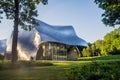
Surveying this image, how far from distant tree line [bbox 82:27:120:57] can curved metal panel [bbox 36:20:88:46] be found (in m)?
20.8

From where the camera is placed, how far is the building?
61.1 meters

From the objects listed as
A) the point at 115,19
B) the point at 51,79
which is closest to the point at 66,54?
the point at 115,19

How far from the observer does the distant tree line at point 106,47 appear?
9250 cm

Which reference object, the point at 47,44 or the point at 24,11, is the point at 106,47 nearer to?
the point at 47,44

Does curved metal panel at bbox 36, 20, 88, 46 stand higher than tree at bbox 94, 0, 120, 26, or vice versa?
curved metal panel at bbox 36, 20, 88, 46

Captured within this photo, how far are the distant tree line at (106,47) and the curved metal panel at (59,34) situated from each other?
20.8 meters

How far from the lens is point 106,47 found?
95000mm

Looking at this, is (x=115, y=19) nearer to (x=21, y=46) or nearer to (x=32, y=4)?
(x=32, y=4)

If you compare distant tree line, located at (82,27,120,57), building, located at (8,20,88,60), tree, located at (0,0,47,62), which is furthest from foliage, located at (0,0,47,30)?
distant tree line, located at (82,27,120,57)

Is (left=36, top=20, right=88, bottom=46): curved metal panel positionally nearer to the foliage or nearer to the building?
the building

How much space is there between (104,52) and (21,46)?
36.7m

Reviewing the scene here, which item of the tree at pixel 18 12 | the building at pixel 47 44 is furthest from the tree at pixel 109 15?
the building at pixel 47 44

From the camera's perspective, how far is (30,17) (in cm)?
3028

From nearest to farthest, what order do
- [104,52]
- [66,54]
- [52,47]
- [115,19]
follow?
[115,19] < [52,47] < [66,54] < [104,52]
